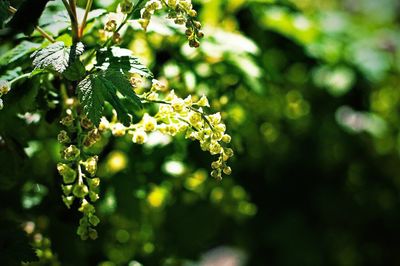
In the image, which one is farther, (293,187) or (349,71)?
(293,187)

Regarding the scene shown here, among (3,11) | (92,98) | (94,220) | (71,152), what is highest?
(3,11)

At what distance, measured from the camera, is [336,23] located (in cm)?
282

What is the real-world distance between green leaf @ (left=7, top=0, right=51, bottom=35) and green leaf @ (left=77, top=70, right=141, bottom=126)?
0.56 ft

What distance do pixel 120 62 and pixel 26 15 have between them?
0.21m

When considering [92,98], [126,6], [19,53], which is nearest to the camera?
[92,98]

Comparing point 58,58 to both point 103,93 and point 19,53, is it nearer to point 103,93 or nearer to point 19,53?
point 103,93

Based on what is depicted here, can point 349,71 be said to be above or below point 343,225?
above

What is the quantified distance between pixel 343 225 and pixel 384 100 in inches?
28.1

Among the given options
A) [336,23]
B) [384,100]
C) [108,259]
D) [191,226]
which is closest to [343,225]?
[384,100]

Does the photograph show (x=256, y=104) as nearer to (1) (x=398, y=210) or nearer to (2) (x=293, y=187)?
(2) (x=293, y=187)

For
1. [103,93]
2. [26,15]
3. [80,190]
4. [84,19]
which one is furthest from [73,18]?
[80,190]

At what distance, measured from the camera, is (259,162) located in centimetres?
268

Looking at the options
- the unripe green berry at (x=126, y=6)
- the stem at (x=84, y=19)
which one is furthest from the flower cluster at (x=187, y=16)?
the stem at (x=84, y=19)

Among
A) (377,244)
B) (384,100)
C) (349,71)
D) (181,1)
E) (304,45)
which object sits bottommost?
(377,244)
